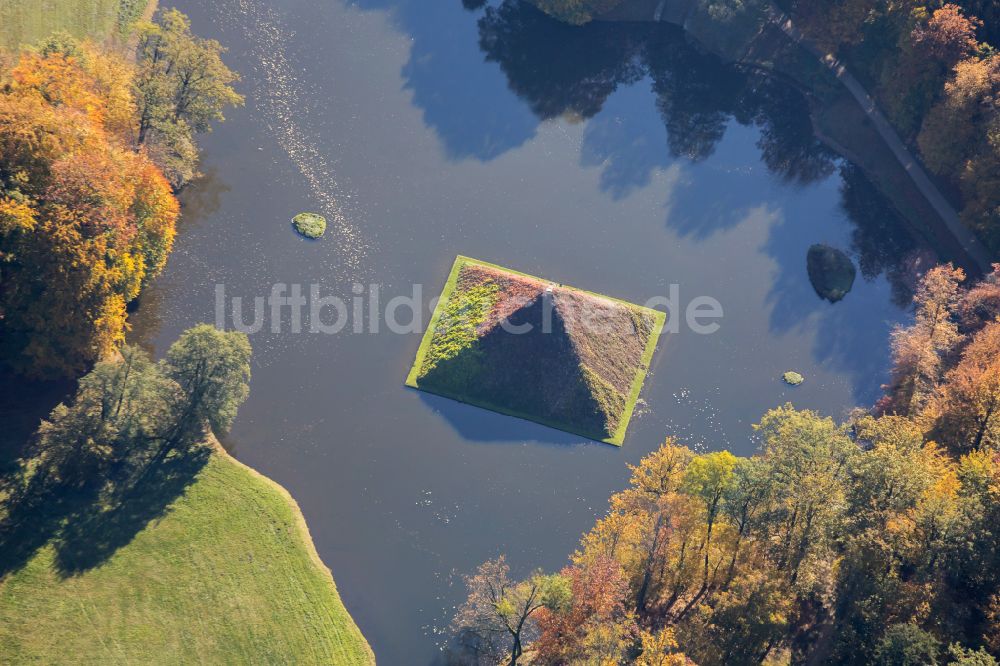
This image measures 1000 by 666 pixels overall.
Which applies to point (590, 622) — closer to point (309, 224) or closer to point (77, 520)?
point (77, 520)

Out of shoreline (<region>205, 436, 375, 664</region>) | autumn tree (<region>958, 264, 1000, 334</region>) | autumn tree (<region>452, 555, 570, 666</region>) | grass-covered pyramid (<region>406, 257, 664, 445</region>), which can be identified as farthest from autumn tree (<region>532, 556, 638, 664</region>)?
autumn tree (<region>958, 264, 1000, 334</region>)

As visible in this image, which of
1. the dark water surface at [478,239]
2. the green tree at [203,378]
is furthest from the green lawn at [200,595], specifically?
the green tree at [203,378]

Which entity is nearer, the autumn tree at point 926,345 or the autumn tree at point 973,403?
the autumn tree at point 973,403

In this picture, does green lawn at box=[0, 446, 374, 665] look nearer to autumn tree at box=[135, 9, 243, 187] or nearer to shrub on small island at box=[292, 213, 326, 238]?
shrub on small island at box=[292, 213, 326, 238]

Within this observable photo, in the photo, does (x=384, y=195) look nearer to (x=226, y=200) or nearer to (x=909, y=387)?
(x=226, y=200)

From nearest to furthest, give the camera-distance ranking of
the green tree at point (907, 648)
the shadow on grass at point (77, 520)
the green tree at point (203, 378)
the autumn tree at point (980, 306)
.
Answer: the green tree at point (907, 648)
the shadow on grass at point (77, 520)
the green tree at point (203, 378)
the autumn tree at point (980, 306)

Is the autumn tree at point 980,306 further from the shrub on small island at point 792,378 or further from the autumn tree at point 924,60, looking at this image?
the autumn tree at point 924,60
